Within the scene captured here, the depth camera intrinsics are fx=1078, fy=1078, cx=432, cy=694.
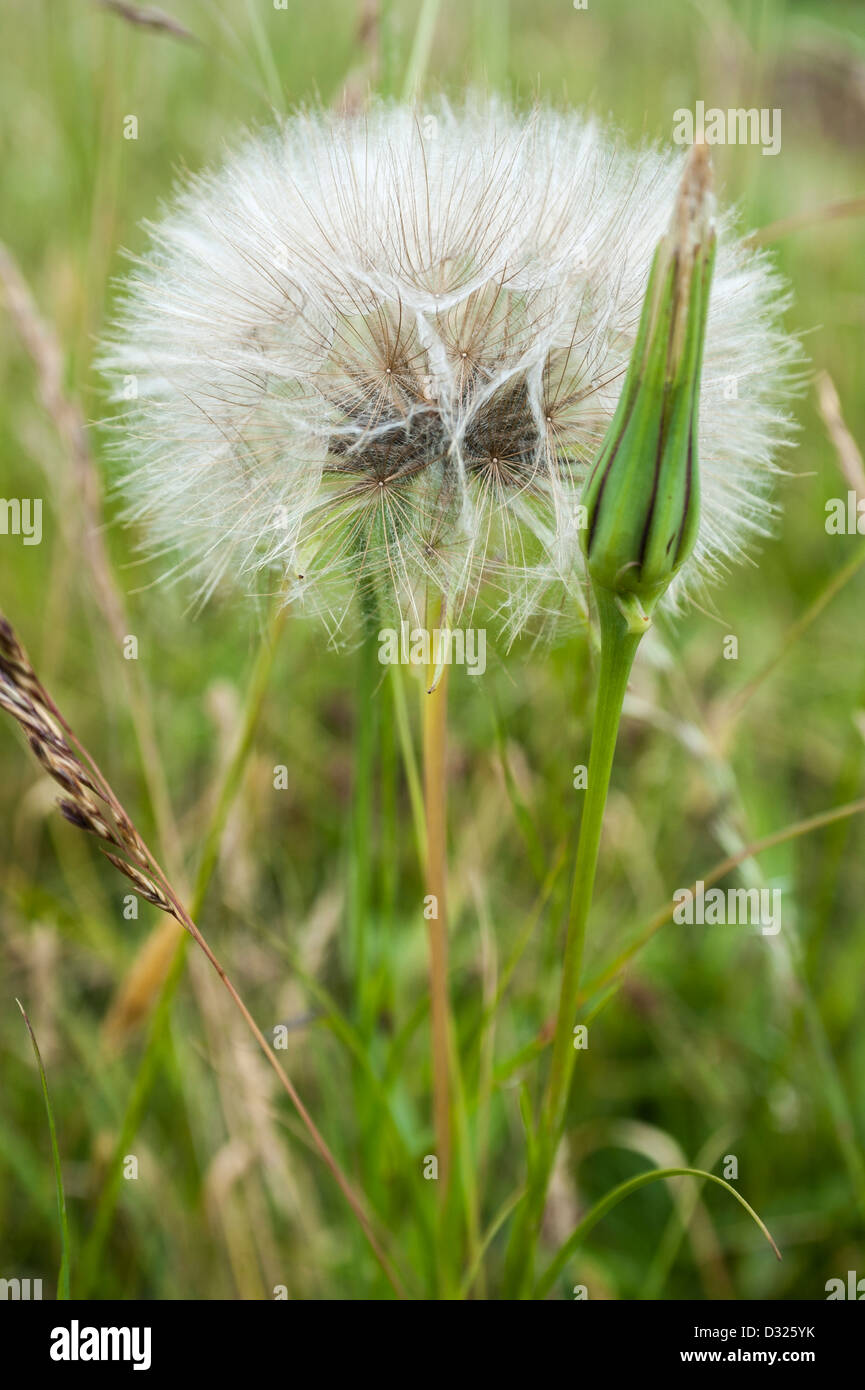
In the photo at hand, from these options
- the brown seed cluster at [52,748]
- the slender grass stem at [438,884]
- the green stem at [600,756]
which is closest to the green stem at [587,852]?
the green stem at [600,756]

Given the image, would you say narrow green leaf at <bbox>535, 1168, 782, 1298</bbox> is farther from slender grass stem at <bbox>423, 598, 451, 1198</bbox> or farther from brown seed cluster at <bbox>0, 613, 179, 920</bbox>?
brown seed cluster at <bbox>0, 613, 179, 920</bbox>

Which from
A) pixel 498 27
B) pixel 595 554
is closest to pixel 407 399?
pixel 595 554

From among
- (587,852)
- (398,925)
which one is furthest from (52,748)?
(398,925)

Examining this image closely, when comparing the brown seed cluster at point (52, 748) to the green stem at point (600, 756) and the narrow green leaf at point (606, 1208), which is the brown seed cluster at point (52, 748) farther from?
the narrow green leaf at point (606, 1208)

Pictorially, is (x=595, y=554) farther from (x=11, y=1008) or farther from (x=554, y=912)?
(x=11, y=1008)

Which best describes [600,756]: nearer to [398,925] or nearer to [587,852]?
[587,852]

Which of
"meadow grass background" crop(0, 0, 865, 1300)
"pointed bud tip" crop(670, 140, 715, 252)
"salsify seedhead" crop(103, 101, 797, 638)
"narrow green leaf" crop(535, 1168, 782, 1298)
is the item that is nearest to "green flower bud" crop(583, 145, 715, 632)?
"pointed bud tip" crop(670, 140, 715, 252)
